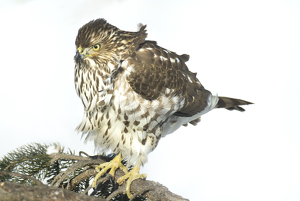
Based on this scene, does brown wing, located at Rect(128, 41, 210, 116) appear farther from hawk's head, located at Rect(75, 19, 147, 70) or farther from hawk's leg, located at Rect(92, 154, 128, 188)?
hawk's leg, located at Rect(92, 154, 128, 188)

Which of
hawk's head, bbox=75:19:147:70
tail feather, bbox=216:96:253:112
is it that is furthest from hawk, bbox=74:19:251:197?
tail feather, bbox=216:96:253:112

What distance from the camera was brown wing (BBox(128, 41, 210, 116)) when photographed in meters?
3.18

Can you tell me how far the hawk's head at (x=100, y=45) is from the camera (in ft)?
10.6


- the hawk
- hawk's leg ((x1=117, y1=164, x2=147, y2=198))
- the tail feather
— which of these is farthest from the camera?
the tail feather

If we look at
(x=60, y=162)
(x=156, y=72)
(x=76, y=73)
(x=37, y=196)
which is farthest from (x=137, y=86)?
(x=37, y=196)

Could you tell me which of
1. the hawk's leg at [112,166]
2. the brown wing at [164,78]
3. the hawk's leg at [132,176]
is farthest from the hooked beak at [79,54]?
the hawk's leg at [132,176]

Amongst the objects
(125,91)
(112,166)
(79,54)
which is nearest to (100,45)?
(79,54)

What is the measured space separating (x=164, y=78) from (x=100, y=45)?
2.44ft

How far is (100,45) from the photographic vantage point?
3.29 meters

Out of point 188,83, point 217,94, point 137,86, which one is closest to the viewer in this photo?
point 137,86

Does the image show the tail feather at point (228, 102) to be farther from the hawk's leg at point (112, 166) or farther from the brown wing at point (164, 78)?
the hawk's leg at point (112, 166)

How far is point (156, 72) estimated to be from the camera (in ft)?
10.9

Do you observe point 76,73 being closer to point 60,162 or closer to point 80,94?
point 80,94

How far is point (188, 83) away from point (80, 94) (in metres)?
1.26
